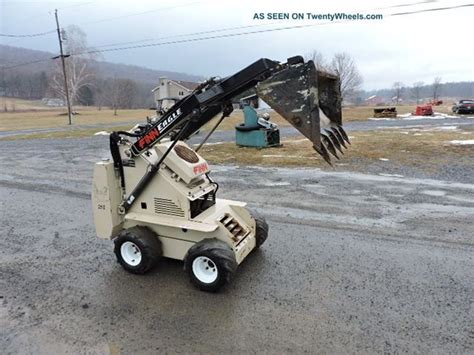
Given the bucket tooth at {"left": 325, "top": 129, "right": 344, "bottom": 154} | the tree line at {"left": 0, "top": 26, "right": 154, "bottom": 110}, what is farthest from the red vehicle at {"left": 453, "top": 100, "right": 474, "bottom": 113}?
the tree line at {"left": 0, "top": 26, "right": 154, "bottom": 110}

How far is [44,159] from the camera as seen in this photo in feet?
43.7

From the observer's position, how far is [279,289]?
3922mm

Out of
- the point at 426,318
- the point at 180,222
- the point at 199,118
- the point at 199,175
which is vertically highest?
the point at 199,118

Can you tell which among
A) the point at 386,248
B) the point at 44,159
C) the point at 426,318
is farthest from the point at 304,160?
the point at 44,159

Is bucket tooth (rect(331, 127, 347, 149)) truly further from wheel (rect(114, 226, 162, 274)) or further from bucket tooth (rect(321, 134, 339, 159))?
wheel (rect(114, 226, 162, 274))

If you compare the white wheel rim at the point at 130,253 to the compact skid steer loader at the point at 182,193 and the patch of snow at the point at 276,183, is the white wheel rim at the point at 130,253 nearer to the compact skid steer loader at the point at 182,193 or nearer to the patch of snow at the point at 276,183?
the compact skid steer loader at the point at 182,193

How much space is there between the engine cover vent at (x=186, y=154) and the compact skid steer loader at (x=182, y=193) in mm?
14

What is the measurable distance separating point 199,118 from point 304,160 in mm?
7959

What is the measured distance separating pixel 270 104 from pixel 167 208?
5.82 feet

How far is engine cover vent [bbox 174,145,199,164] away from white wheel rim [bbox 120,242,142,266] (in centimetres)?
123

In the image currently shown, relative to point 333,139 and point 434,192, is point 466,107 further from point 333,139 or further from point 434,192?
point 333,139

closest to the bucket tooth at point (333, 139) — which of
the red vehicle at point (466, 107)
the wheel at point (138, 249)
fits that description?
the wheel at point (138, 249)

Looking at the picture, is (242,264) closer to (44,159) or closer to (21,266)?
(21,266)

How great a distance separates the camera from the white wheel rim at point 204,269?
3.80 m
